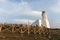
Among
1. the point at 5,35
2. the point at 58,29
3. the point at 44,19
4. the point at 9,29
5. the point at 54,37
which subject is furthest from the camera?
the point at 58,29

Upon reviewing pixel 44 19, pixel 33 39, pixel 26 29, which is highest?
pixel 44 19

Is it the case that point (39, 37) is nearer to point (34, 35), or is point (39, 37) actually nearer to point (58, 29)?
point (34, 35)

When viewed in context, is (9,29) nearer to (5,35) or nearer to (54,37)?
(5,35)

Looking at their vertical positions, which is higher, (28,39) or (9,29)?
(9,29)

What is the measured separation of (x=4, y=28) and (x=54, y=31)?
25.3 feet

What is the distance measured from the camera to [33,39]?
45.1ft

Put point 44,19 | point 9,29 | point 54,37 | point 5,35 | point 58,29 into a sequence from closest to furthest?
point 5,35 → point 9,29 → point 54,37 → point 44,19 → point 58,29

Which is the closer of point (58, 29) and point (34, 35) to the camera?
point (34, 35)

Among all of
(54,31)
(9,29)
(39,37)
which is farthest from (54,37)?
(9,29)

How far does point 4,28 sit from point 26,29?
1977 mm

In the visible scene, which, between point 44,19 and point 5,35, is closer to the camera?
point 5,35

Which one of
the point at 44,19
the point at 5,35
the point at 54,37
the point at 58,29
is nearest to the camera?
the point at 5,35

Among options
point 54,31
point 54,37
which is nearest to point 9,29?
point 54,37

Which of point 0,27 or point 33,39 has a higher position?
point 0,27
